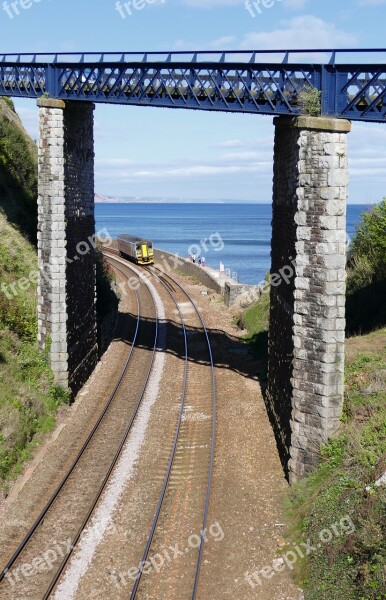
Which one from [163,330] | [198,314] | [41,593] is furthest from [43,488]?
[198,314]

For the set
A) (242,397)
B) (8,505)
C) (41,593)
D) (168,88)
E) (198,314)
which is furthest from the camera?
(198,314)

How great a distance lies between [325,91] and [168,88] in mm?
5769

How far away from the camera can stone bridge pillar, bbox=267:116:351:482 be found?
14891 millimetres

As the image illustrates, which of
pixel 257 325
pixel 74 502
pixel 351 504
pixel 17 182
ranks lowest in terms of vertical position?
pixel 74 502

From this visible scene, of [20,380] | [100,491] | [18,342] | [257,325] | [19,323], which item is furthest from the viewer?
[257,325]

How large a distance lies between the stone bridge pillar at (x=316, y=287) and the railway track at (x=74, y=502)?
204 inches

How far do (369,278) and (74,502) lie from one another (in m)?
15.0

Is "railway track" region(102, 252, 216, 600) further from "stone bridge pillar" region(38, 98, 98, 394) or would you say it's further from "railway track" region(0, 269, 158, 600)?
"stone bridge pillar" region(38, 98, 98, 394)

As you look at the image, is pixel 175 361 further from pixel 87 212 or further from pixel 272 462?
pixel 272 462

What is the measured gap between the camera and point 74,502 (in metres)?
15.2

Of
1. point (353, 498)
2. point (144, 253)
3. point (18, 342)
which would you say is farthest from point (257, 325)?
point (144, 253)

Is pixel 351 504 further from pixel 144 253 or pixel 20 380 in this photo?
pixel 144 253

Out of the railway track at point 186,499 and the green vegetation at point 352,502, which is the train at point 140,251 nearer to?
the railway track at point 186,499

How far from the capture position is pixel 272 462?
17.5 meters
